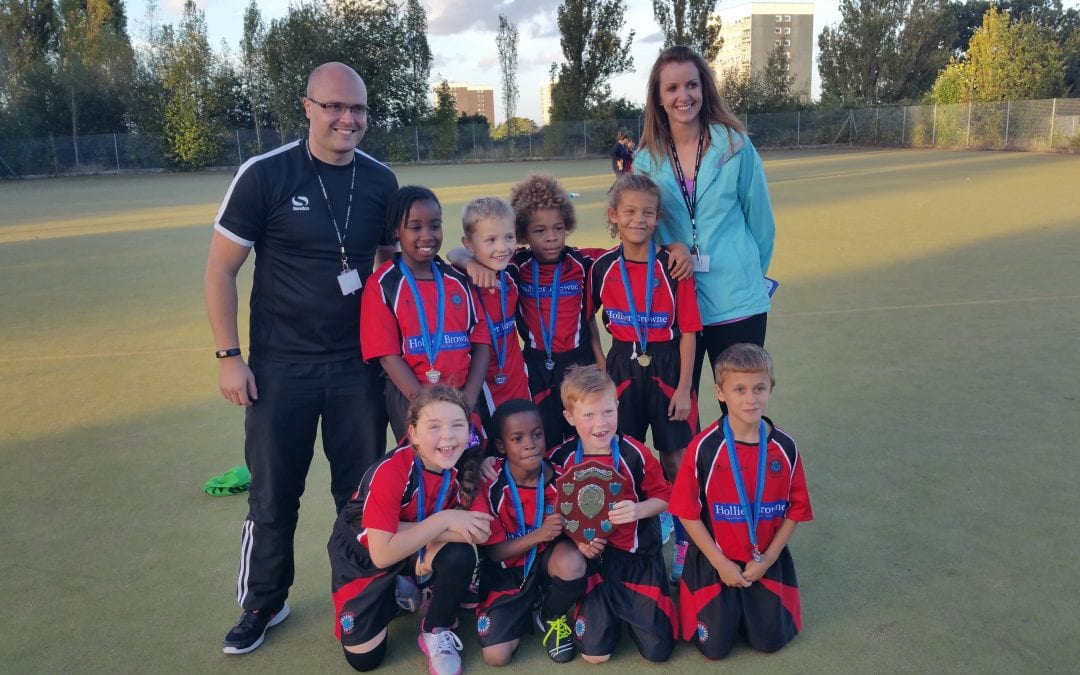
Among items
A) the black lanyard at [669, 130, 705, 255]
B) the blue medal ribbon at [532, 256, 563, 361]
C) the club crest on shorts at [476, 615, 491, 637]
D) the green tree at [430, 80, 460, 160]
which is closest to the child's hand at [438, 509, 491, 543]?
the club crest on shorts at [476, 615, 491, 637]

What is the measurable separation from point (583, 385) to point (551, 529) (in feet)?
1.78

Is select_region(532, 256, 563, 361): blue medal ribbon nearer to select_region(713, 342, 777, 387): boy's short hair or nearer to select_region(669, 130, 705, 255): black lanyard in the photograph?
select_region(669, 130, 705, 255): black lanyard

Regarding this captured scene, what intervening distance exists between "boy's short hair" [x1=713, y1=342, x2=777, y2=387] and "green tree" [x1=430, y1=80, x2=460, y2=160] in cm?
4071

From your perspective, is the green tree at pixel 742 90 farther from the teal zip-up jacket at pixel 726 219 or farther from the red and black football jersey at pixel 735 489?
the red and black football jersey at pixel 735 489

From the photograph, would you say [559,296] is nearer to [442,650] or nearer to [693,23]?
[442,650]

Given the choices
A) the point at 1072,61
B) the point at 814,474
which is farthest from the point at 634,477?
the point at 1072,61

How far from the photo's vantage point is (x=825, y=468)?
4.68 metres

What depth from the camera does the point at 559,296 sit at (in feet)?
12.8

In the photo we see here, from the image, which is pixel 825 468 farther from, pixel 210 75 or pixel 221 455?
pixel 210 75

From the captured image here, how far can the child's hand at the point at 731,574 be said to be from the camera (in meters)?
3.12

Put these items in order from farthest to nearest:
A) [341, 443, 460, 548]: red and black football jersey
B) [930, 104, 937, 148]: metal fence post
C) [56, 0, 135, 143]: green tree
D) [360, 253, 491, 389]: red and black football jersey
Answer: [56, 0, 135, 143]: green tree → [930, 104, 937, 148]: metal fence post → [360, 253, 491, 389]: red and black football jersey → [341, 443, 460, 548]: red and black football jersey

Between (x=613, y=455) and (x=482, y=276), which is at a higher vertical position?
(x=482, y=276)

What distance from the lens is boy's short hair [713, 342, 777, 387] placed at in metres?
3.15

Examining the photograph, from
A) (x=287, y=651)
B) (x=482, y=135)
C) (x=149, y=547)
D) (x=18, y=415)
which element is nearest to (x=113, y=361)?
(x=18, y=415)
